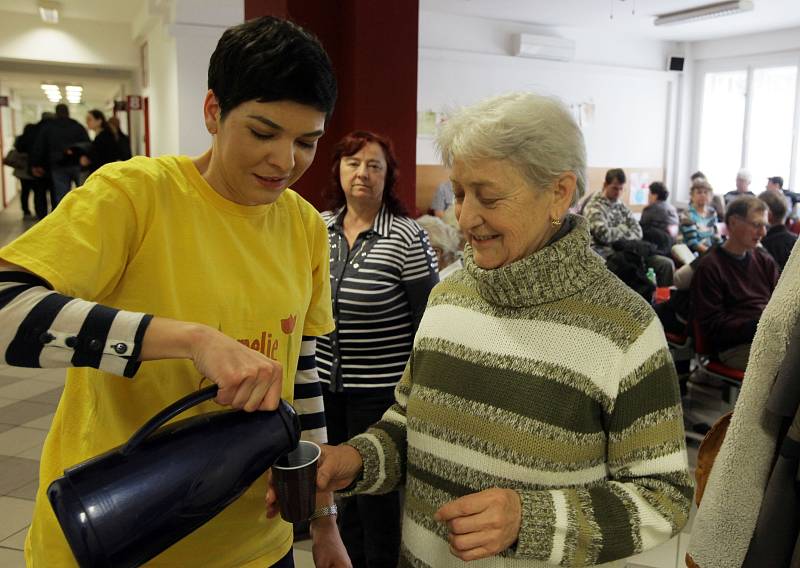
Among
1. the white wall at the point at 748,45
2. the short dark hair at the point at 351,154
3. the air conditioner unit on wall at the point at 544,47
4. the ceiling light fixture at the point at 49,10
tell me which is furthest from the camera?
the white wall at the point at 748,45

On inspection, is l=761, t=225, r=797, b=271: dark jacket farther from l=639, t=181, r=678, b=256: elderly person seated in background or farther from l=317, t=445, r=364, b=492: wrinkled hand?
l=317, t=445, r=364, b=492: wrinkled hand

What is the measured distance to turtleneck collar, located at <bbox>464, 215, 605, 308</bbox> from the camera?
3.58 ft

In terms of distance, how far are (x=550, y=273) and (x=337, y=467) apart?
0.47m

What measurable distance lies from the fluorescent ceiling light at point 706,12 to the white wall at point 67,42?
26.1ft

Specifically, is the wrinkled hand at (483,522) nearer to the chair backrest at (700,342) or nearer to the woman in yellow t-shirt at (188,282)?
the woman in yellow t-shirt at (188,282)

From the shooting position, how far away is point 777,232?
5.04 m

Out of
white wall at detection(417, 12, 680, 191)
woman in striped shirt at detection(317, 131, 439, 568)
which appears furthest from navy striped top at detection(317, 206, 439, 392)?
white wall at detection(417, 12, 680, 191)

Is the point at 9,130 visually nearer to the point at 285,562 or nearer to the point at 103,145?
the point at 103,145

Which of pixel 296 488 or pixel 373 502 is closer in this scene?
pixel 296 488

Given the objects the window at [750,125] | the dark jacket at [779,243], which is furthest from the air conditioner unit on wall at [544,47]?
the dark jacket at [779,243]

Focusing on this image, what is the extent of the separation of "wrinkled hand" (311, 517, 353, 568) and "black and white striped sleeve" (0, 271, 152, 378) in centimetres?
61

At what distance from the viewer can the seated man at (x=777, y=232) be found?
16.2ft

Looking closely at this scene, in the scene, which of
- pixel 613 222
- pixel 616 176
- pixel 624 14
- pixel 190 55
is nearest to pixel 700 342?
pixel 613 222

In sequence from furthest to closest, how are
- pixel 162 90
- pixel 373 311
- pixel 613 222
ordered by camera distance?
pixel 162 90, pixel 613 222, pixel 373 311
